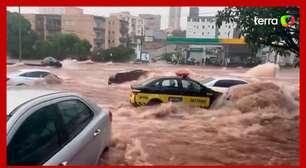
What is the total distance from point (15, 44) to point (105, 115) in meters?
4.09

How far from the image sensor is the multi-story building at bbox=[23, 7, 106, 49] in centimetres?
717

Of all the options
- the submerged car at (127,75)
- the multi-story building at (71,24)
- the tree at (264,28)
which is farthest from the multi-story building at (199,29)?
the multi-story building at (71,24)

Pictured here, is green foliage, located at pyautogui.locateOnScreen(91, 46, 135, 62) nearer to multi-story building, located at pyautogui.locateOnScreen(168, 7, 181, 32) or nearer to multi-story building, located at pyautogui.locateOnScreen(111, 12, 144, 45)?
multi-story building, located at pyautogui.locateOnScreen(111, 12, 144, 45)

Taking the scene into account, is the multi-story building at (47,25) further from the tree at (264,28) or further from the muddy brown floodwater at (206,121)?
the tree at (264,28)

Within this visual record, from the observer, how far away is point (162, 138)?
278 inches

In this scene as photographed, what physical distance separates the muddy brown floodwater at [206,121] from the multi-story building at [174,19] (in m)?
1.41

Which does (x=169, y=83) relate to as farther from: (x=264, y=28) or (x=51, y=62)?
(x=264, y=28)

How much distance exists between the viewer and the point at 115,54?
29.8 ft

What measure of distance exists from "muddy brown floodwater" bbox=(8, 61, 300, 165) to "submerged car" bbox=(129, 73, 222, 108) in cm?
20

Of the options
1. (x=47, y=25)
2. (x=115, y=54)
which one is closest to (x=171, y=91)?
(x=115, y=54)

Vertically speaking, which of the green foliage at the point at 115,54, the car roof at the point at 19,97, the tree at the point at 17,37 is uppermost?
the tree at the point at 17,37

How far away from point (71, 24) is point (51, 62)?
1.21 meters

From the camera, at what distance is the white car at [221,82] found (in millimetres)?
10023

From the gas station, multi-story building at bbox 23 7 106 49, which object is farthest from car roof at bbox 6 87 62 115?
the gas station
